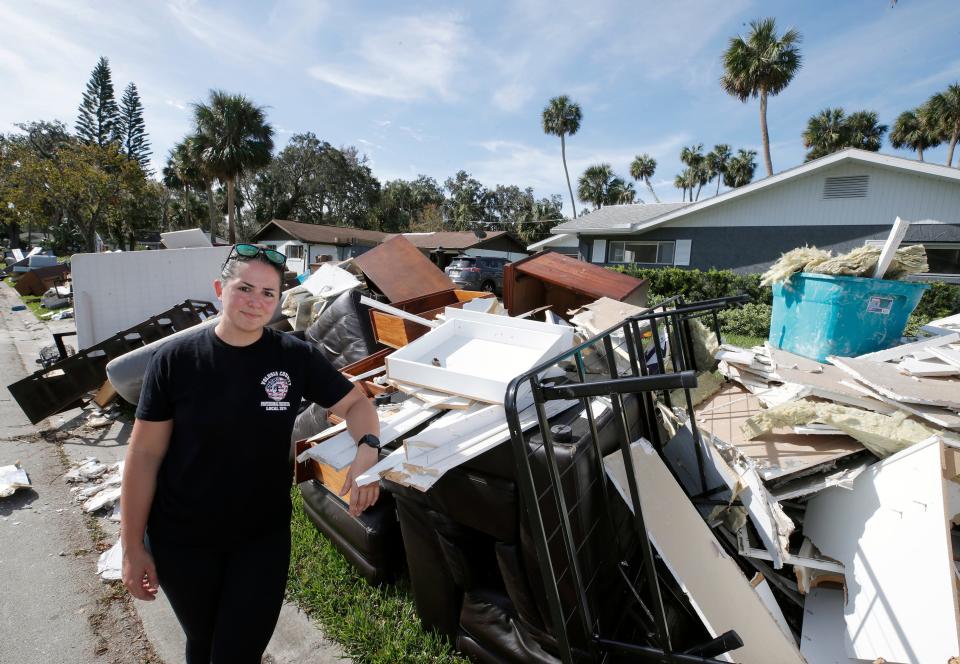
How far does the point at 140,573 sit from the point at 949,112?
118 ft

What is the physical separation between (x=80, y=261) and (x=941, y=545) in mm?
8750

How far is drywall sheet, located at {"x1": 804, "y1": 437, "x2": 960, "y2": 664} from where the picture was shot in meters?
1.37

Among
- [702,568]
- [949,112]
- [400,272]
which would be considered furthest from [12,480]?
[949,112]

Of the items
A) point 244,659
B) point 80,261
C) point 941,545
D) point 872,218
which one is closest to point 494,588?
point 244,659

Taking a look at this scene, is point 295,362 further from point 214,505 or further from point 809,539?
point 809,539

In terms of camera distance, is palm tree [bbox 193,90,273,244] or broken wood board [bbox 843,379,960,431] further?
palm tree [bbox 193,90,273,244]

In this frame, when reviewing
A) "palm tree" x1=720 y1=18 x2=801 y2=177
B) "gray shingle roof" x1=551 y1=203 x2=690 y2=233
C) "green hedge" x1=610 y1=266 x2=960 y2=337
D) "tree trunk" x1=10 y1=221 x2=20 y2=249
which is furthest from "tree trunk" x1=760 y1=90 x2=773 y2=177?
"tree trunk" x1=10 y1=221 x2=20 y2=249

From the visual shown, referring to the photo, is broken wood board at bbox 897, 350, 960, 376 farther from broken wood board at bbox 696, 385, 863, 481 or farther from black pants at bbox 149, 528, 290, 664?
black pants at bbox 149, 528, 290, 664

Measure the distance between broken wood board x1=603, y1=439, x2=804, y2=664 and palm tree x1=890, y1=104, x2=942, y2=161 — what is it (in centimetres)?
3507

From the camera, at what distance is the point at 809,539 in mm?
1912

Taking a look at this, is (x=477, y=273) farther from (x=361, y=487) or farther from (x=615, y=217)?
(x=361, y=487)

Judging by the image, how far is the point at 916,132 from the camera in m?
26.8

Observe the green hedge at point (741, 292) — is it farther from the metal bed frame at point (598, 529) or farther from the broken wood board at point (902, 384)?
the metal bed frame at point (598, 529)

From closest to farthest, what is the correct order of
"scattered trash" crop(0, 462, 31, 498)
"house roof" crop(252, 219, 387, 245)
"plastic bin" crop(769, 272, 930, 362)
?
1. "plastic bin" crop(769, 272, 930, 362)
2. "scattered trash" crop(0, 462, 31, 498)
3. "house roof" crop(252, 219, 387, 245)
